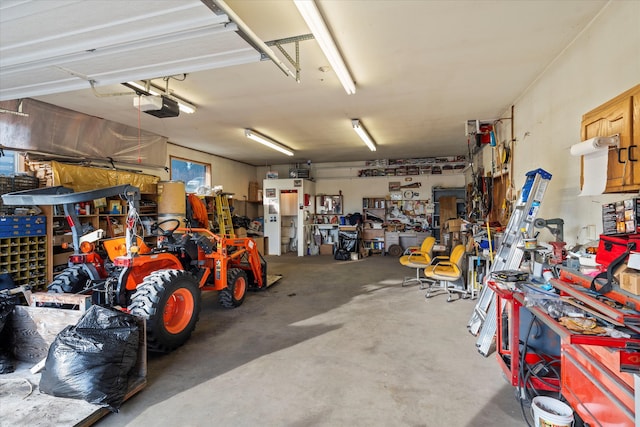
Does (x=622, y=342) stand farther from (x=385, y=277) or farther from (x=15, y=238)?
(x=15, y=238)

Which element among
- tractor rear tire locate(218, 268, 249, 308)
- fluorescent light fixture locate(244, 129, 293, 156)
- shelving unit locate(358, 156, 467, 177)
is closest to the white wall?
tractor rear tire locate(218, 268, 249, 308)

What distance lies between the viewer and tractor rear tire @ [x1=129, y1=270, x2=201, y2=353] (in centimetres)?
279

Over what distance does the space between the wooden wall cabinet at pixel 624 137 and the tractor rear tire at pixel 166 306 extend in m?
3.45

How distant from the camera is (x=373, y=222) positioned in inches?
399

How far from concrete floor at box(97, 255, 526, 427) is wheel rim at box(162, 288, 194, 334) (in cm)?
24

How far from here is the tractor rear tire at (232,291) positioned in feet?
14.4

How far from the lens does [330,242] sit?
10.3m

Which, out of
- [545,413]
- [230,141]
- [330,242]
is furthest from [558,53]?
[330,242]

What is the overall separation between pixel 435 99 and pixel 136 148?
5318 mm

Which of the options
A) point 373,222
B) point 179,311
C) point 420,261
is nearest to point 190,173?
point 179,311

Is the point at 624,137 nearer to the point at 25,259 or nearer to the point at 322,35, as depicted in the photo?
the point at 322,35

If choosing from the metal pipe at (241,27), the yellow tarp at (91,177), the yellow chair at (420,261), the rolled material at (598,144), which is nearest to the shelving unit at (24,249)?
the yellow tarp at (91,177)

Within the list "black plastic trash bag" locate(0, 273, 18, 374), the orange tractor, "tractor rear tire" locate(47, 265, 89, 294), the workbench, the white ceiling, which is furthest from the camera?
"tractor rear tire" locate(47, 265, 89, 294)

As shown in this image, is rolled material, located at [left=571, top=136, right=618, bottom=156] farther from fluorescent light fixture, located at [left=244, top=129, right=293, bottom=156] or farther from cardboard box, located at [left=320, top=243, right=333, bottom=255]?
cardboard box, located at [left=320, top=243, right=333, bottom=255]
